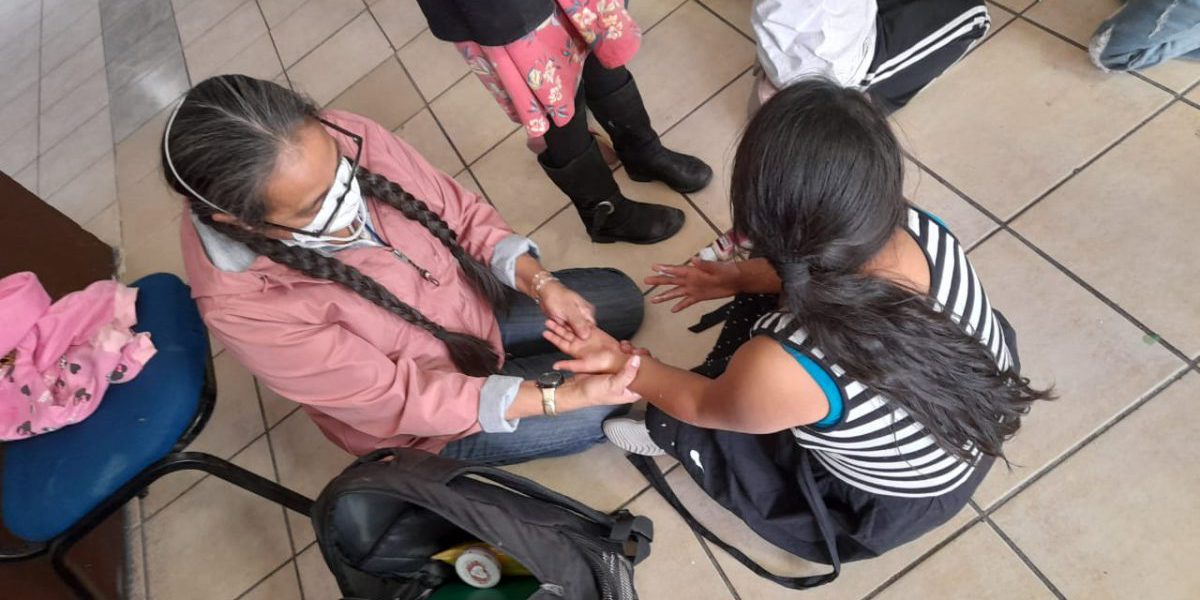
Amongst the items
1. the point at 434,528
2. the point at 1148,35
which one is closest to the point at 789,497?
the point at 434,528

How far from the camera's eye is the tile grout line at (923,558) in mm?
1153

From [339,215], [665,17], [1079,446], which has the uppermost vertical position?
[339,215]

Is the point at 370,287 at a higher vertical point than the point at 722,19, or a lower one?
higher

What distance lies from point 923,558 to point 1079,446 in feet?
1.09

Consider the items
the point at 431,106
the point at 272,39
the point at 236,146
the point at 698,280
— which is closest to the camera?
the point at 236,146

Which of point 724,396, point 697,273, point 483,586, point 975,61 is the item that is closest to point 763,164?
point 724,396

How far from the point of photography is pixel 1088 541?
3.63 feet

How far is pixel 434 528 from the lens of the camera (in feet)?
3.27

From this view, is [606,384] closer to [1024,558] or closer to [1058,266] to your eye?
[1024,558]

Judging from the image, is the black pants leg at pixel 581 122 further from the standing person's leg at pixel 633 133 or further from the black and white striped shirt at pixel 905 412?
the black and white striped shirt at pixel 905 412

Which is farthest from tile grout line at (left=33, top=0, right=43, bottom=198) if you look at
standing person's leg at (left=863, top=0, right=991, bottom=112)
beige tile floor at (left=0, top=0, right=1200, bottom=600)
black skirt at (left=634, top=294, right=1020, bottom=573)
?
standing person's leg at (left=863, top=0, right=991, bottom=112)

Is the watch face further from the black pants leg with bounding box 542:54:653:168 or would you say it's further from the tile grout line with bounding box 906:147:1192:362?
the tile grout line with bounding box 906:147:1192:362

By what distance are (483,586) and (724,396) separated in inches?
17.8

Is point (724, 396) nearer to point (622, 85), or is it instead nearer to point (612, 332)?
point (612, 332)
